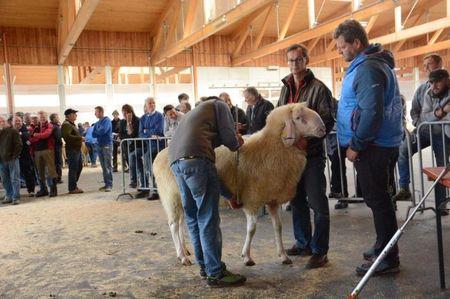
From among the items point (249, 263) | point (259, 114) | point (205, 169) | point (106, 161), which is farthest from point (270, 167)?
point (106, 161)

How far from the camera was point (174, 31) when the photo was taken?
1413cm

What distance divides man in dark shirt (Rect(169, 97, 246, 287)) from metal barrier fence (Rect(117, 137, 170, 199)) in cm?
395

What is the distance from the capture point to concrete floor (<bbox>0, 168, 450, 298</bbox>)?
118 inches

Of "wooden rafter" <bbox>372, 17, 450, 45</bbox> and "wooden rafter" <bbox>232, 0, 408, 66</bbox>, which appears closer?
"wooden rafter" <bbox>232, 0, 408, 66</bbox>

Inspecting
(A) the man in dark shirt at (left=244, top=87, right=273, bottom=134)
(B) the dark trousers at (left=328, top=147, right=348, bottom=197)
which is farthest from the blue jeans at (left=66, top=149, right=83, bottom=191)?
(B) the dark trousers at (left=328, top=147, right=348, bottom=197)

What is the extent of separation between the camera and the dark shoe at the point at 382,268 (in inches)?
120

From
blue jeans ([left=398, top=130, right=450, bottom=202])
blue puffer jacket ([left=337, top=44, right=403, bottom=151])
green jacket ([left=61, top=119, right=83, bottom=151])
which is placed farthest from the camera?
green jacket ([left=61, top=119, right=83, bottom=151])

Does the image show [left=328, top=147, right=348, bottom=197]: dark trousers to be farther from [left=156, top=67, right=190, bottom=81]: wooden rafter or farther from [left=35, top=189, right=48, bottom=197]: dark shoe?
[left=156, top=67, right=190, bottom=81]: wooden rafter

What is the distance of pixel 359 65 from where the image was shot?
9.32ft

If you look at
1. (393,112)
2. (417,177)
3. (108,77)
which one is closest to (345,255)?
(393,112)

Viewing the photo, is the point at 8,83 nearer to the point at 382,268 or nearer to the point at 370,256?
the point at 370,256

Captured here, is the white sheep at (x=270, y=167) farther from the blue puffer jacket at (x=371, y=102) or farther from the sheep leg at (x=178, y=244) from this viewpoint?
the blue puffer jacket at (x=371, y=102)

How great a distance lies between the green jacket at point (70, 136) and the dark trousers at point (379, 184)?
6383 mm

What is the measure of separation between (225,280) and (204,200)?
2.02 ft
